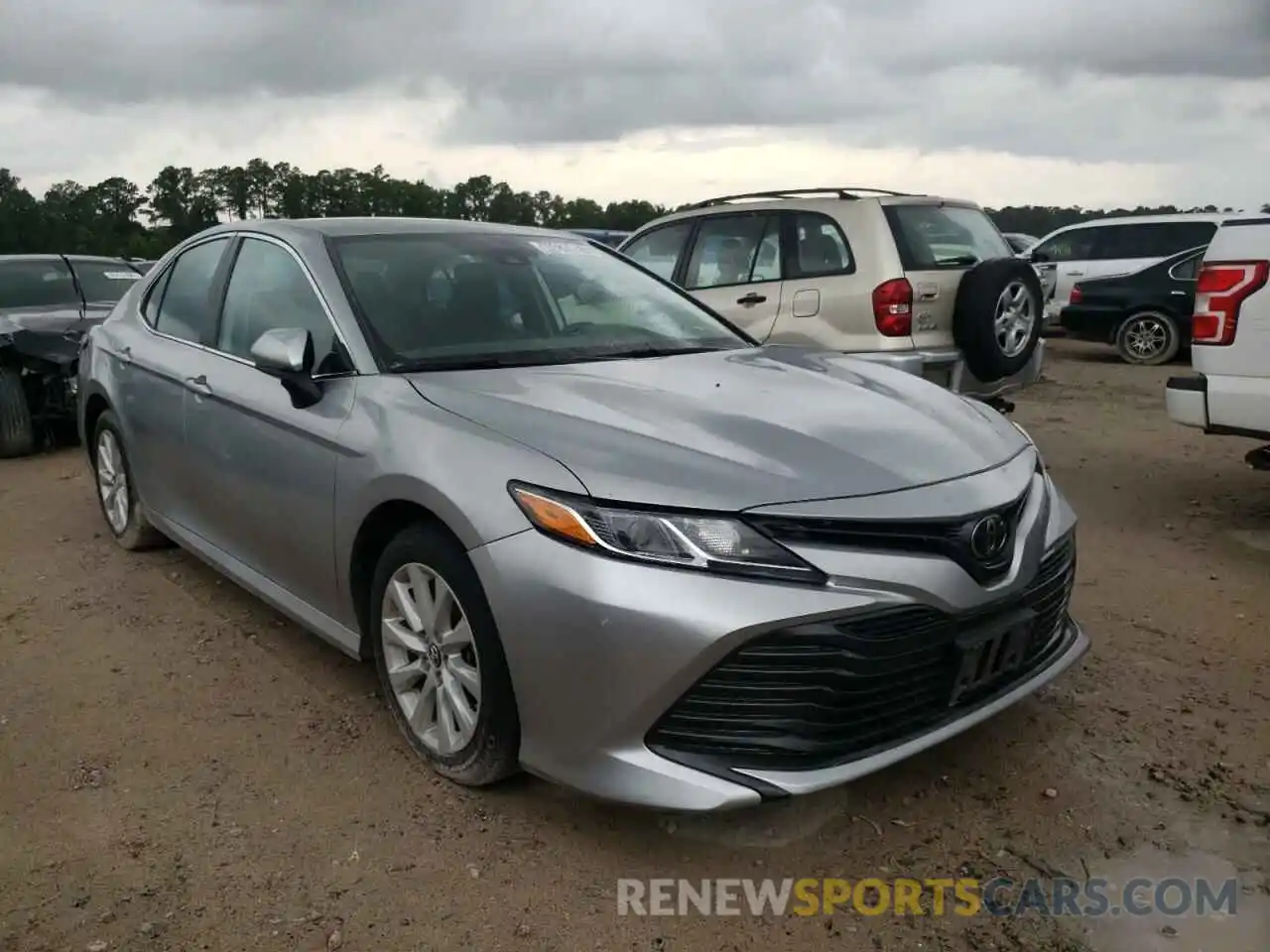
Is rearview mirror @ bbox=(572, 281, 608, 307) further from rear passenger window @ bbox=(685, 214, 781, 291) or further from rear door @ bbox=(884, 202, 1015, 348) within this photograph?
rear passenger window @ bbox=(685, 214, 781, 291)

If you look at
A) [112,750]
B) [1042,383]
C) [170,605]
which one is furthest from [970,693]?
[1042,383]

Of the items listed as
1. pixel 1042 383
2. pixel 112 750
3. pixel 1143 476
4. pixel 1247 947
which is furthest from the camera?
pixel 1042 383

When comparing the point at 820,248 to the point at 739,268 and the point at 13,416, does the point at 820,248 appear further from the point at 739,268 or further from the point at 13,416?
the point at 13,416

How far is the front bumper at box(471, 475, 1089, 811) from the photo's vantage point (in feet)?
7.46

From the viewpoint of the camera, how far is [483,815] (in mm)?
2760

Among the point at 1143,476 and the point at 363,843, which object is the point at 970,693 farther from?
the point at 1143,476

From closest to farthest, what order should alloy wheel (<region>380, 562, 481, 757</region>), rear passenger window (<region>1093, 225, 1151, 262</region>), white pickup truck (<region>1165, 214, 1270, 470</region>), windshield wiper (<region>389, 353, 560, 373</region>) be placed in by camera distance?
alloy wheel (<region>380, 562, 481, 757</region>) → windshield wiper (<region>389, 353, 560, 373</region>) → white pickup truck (<region>1165, 214, 1270, 470</region>) → rear passenger window (<region>1093, 225, 1151, 262</region>)

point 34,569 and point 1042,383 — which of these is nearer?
point 34,569

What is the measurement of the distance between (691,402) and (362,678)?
1.57 metres

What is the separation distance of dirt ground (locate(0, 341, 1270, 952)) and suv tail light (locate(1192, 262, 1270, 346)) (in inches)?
50.5

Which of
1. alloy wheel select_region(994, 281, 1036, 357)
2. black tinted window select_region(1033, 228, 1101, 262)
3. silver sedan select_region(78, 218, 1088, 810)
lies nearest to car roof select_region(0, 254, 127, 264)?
silver sedan select_region(78, 218, 1088, 810)

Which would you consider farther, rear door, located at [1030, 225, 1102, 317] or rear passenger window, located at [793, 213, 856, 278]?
rear door, located at [1030, 225, 1102, 317]

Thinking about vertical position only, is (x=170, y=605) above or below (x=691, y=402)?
below

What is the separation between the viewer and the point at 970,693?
2572 millimetres
